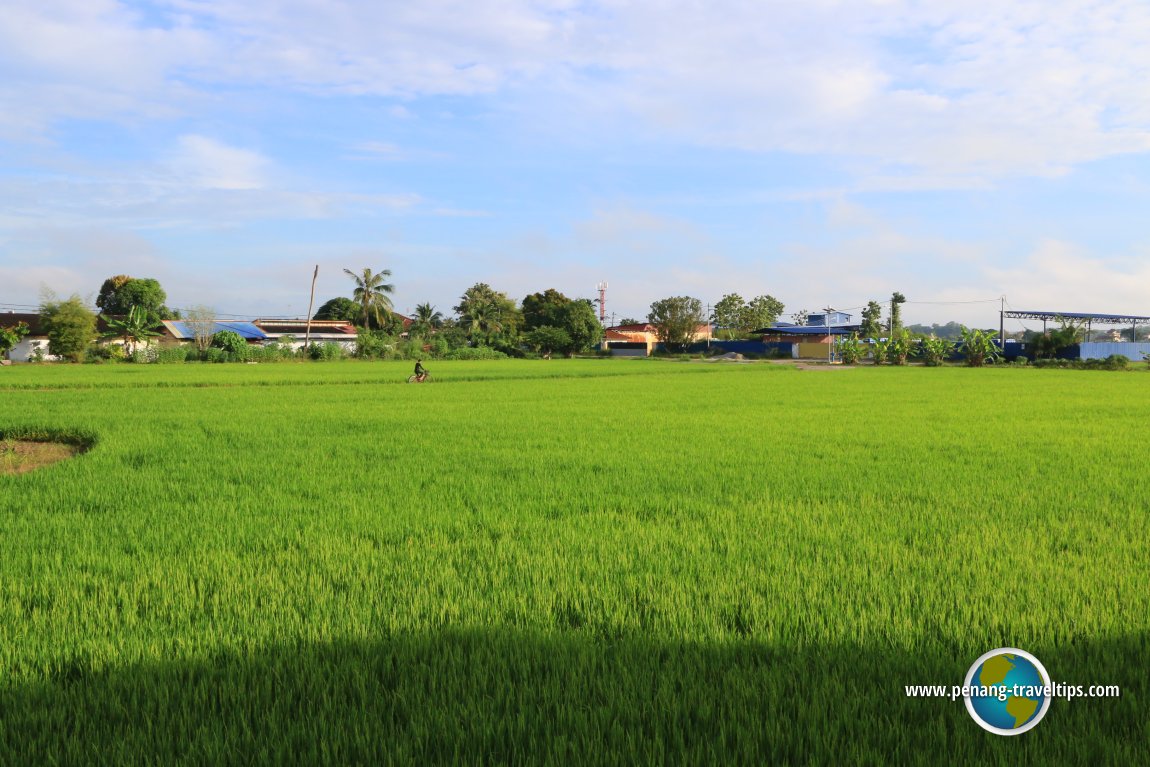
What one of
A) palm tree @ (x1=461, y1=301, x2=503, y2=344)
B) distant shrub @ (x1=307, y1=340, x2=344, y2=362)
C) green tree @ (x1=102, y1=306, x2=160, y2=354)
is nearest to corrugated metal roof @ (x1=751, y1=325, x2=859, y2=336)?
palm tree @ (x1=461, y1=301, x2=503, y2=344)

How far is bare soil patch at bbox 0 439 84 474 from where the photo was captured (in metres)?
9.70

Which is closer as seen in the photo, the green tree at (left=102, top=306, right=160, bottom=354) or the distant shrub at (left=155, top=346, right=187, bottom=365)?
the distant shrub at (left=155, top=346, right=187, bottom=365)

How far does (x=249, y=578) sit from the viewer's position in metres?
4.39

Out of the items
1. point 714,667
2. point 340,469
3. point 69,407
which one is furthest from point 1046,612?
point 69,407

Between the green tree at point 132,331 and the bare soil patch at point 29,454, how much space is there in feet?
131

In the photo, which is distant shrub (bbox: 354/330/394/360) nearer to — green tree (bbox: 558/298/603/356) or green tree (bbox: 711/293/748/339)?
green tree (bbox: 558/298/603/356)

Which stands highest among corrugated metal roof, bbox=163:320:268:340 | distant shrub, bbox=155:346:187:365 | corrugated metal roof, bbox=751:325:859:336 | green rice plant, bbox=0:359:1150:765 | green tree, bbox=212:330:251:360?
corrugated metal roof, bbox=751:325:859:336

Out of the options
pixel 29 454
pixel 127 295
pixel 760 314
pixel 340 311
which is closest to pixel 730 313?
pixel 760 314

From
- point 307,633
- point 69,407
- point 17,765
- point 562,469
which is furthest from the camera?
point 69,407

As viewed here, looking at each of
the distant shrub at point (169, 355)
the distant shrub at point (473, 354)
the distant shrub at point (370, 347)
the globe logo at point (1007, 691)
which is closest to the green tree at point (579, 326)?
the distant shrub at point (473, 354)

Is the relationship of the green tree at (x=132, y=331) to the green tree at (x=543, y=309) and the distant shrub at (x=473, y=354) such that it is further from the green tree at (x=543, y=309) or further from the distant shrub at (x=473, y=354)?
the green tree at (x=543, y=309)

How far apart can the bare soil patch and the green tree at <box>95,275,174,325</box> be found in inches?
2483

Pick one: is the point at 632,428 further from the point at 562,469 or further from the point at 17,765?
the point at 17,765

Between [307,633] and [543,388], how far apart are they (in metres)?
22.4
